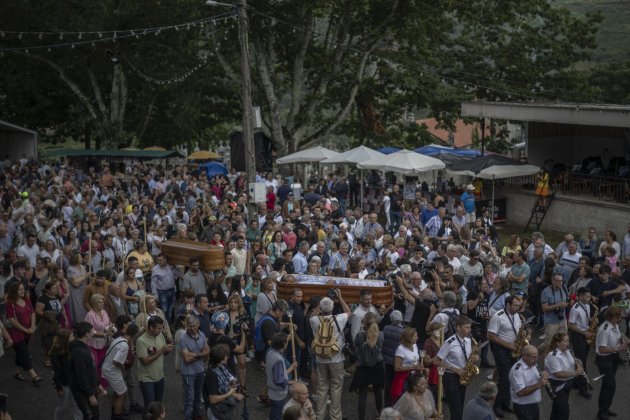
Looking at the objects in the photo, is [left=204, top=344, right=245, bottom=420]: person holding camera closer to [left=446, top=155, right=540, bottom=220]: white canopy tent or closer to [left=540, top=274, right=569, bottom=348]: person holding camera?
[left=540, top=274, right=569, bottom=348]: person holding camera

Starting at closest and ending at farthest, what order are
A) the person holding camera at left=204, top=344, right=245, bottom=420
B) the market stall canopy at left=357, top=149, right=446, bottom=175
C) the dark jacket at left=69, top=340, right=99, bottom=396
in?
1. the person holding camera at left=204, top=344, right=245, bottom=420
2. the dark jacket at left=69, top=340, right=99, bottom=396
3. the market stall canopy at left=357, top=149, right=446, bottom=175

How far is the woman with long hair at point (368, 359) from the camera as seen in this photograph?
10055 mm

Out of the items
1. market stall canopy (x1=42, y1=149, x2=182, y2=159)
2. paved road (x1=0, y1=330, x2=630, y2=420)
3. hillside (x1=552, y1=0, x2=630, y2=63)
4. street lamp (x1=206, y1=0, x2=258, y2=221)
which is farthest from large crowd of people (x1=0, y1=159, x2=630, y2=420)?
hillside (x1=552, y1=0, x2=630, y2=63)

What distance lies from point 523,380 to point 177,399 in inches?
182

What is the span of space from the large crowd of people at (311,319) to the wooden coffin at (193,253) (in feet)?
0.62

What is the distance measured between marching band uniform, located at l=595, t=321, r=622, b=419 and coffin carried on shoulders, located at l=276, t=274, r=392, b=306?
282cm

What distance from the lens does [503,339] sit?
10547 mm

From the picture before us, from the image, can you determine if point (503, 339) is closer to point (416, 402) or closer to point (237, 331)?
point (416, 402)


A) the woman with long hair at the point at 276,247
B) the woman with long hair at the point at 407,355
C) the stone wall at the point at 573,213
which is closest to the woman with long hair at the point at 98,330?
the woman with long hair at the point at 407,355

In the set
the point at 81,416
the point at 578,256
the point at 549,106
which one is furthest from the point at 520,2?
the point at 81,416

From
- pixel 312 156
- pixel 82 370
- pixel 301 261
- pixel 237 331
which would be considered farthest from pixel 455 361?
pixel 312 156

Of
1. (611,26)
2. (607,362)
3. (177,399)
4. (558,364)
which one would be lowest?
(177,399)

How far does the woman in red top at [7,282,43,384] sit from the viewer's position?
11.5 metres

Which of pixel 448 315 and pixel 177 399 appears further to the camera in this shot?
pixel 177 399
